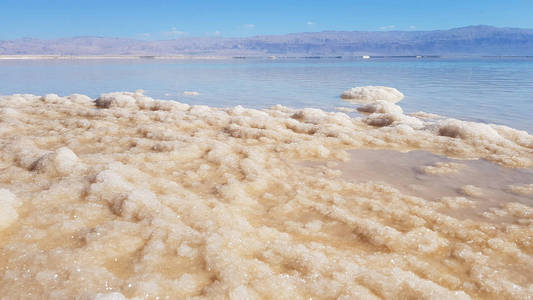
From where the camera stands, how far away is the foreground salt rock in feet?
11.1

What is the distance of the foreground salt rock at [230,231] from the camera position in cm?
339

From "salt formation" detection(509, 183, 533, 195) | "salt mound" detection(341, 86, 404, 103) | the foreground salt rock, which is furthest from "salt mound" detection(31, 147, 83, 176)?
"salt mound" detection(341, 86, 404, 103)

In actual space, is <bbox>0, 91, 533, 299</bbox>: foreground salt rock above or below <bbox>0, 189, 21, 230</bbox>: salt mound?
below

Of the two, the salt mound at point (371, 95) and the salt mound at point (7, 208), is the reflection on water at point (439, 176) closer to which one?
the salt mound at point (7, 208)

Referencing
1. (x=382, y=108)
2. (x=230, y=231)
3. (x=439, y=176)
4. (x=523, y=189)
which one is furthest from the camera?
(x=382, y=108)

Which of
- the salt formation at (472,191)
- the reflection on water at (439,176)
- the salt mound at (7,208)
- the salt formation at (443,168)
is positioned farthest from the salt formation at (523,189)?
the salt mound at (7,208)

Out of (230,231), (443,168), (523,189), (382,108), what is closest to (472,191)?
(523,189)

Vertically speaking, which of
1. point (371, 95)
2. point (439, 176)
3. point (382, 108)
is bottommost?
point (439, 176)

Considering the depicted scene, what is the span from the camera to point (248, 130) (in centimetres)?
934

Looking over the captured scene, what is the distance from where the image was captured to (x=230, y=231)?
13.9 ft

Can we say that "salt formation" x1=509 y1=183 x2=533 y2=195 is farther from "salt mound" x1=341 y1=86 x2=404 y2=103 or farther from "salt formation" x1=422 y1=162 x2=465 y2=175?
"salt mound" x1=341 y1=86 x2=404 y2=103

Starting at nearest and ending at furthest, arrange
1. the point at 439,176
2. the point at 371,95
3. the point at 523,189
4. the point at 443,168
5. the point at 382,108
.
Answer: the point at 523,189 → the point at 439,176 → the point at 443,168 → the point at 382,108 → the point at 371,95

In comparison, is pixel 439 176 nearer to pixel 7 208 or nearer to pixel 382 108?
pixel 7 208

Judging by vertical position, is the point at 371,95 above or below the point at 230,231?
above
